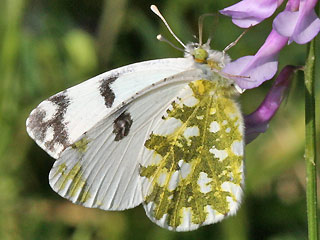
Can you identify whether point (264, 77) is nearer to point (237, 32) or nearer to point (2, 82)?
point (237, 32)

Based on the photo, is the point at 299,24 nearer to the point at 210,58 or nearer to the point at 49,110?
the point at 210,58

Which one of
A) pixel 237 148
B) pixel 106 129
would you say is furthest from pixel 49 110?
pixel 237 148

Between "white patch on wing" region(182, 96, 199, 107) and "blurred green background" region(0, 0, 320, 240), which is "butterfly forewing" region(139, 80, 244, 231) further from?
"blurred green background" region(0, 0, 320, 240)

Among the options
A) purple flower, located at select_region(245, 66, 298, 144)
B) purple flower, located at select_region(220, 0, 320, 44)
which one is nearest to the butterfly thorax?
purple flower, located at select_region(245, 66, 298, 144)

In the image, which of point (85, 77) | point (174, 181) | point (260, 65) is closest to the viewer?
point (260, 65)

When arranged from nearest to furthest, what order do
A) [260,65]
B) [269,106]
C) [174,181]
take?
[260,65] < [269,106] < [174,181]

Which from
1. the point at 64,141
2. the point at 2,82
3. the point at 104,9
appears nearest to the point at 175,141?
the point at 64,141

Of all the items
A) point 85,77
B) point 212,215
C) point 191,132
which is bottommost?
point 212,215
